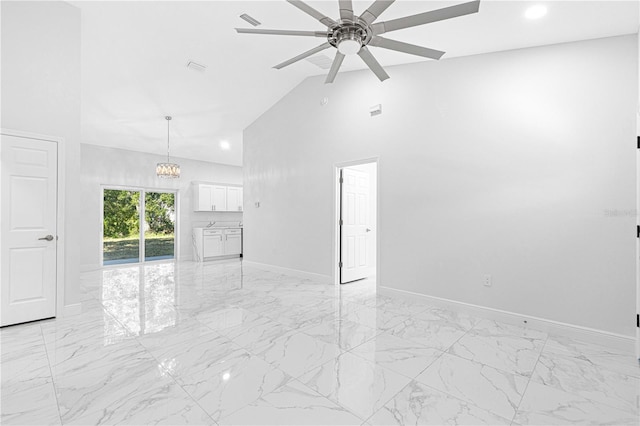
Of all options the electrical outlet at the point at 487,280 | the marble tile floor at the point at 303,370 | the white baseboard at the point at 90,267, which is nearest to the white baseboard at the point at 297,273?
the marble tile floor at the point at 303,370

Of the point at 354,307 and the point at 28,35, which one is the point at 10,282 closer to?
the point at 28,35

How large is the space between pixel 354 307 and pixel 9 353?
3.35 m

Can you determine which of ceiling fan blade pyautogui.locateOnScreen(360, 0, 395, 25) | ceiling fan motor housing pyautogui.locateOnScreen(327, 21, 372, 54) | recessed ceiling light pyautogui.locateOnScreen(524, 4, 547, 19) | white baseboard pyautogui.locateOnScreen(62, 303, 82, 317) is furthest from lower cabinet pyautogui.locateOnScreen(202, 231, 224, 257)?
recessed ceiling light pyautogui.locateOnScreen(524, 4, 547, 19)

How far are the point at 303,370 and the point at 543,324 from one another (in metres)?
2.57

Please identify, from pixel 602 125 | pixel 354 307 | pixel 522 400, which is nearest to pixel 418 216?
pixel 354 307

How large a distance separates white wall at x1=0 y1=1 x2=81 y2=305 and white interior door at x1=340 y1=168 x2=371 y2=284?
3.66m

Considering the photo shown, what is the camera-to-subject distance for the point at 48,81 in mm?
3252

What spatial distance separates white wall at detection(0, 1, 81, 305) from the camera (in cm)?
304

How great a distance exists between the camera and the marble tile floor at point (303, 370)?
1764mm

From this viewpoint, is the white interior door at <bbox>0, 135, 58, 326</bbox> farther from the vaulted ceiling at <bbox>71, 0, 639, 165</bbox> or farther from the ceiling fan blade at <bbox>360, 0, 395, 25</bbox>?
the ceiling fan blade at <bbox>360, 0, 395, 25</bbox>

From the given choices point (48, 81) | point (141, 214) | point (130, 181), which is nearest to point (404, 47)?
point (48, 81)

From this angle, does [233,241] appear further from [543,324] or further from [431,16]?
[431,16]

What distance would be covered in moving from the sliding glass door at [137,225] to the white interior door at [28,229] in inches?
Answer: 170

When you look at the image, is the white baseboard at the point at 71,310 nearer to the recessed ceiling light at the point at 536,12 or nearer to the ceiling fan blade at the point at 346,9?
the ceiling fan blade at the point at 346,9
